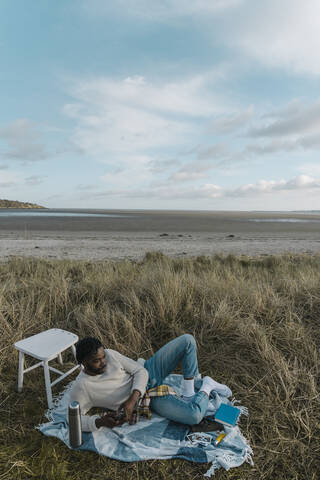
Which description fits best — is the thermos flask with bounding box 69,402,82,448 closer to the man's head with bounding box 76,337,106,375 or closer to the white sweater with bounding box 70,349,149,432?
the white sweater with bounding box 70,349,149,432

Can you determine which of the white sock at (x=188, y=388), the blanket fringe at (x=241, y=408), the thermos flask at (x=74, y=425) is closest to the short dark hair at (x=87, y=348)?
the thermos flask at (x=74, y=425)

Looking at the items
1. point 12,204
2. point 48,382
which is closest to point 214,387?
point 48,382

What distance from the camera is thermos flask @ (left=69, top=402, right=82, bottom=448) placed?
83.7 inches

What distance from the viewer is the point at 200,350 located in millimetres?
3666

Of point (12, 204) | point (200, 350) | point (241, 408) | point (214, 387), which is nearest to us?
point (241, 408)

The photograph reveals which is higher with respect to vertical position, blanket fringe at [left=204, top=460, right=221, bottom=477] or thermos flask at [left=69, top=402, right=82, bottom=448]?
thermos flask at [left=69, top=402, right=82, bottom=448]

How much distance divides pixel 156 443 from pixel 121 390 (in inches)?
19.6

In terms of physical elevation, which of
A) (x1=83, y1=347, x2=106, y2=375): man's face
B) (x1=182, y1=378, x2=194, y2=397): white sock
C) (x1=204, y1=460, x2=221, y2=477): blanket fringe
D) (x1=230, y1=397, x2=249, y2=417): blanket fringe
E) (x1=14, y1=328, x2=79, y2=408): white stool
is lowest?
(x1=204, y1=460, x2=221, y2=477): blanket fringe

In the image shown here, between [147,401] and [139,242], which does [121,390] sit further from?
[139,242]

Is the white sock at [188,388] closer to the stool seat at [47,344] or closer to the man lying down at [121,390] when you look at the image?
the man lying down at [121,390]

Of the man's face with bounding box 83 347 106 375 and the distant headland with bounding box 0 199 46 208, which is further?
the distant headland with bounding box 0 199 46 208

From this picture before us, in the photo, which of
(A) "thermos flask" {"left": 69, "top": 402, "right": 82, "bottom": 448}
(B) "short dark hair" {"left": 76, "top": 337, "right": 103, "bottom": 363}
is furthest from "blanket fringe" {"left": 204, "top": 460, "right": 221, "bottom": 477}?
(B) "short dark hair" {"left": 76, "top": 337, "right": 103, "bottom": 363}

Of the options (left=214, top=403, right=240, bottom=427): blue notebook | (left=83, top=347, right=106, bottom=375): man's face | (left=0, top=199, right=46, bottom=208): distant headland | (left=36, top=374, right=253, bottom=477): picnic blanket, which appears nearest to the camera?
(left=36, top=374, right=253, bottom=477): picnic blanket

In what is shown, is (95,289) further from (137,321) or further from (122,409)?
(122,409)
